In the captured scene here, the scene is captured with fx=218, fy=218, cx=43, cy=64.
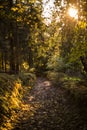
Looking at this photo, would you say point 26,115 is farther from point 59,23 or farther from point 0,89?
point 59,23

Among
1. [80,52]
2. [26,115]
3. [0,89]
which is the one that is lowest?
Answer: [26,115]

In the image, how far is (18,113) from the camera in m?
10.3

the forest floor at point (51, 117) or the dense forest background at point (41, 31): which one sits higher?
the dense forest background at point (41, 31)

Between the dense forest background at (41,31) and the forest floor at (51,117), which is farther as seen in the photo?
the dense forest background at (41,31)

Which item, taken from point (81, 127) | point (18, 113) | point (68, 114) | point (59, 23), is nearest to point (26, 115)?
point (18, 113)

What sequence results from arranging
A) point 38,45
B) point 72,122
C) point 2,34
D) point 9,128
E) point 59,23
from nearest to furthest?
point 9,128, point 72,122, point 59,23, point 2,34, point 38,45

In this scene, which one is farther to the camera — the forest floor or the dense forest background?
the dense forest background

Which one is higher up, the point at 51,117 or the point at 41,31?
the point at 41,31

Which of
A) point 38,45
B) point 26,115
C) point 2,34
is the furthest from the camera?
point 38,45

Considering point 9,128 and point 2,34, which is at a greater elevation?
point 2,34

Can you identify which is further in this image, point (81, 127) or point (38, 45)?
point (38, 45)

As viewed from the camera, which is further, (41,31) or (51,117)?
(41,31)

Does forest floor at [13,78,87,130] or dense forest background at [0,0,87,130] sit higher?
dense forest background at [0,0,87,130]

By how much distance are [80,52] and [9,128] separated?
5.31m
